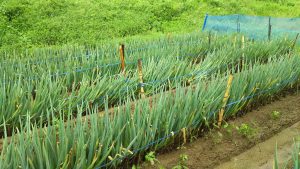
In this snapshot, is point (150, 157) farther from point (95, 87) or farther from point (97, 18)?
point (97, 18)

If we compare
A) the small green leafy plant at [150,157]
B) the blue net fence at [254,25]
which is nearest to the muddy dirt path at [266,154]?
Result: the small green leafy plant at [150,157]

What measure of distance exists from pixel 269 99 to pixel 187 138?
1.53 metres

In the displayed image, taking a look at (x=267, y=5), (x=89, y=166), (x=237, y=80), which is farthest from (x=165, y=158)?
(x=267, y=5)

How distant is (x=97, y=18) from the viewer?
32.8ft

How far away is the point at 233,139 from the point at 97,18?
7.68 m

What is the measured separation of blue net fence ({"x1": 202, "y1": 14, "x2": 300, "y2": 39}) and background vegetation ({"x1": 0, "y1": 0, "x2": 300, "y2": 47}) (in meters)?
1.50

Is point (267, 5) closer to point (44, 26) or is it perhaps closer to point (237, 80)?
point (44, 26)

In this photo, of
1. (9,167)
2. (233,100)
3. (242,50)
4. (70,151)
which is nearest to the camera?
(9,167)

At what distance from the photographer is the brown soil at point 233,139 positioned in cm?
279

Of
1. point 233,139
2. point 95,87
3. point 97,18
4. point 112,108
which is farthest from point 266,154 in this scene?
point 97,18

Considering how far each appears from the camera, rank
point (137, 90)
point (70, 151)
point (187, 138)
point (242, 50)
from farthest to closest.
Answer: point (242, 50) < point (137, 90) < point (187, 138) < point (70, 151)

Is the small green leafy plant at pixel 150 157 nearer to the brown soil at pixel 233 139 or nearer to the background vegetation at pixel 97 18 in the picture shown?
the brown soil at pixel 233 139

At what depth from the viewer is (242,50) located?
524 centimetres

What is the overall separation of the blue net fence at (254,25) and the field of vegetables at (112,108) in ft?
8.97
